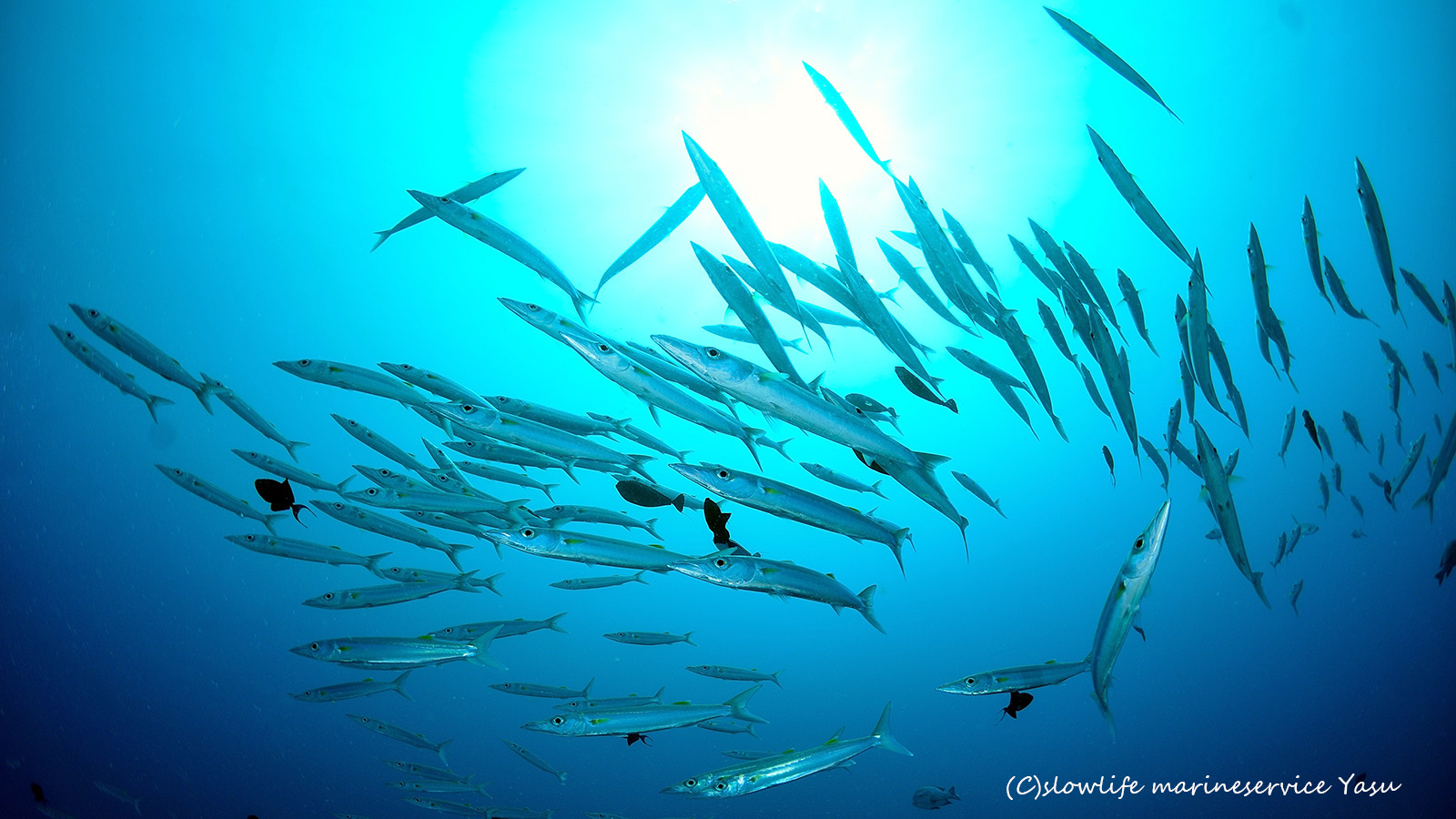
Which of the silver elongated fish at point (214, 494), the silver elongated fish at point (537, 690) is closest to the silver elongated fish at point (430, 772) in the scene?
the silver elongated fish at point (537, 690)

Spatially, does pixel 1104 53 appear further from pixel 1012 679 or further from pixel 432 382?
pixel 432 382

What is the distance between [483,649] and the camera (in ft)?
15.4

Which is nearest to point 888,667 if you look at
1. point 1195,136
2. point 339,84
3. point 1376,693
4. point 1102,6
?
point 1376,693

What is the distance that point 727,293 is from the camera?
262 centimetres

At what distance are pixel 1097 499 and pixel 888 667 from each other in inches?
846

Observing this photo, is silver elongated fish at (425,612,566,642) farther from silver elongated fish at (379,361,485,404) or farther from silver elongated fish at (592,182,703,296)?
silver elongated fish at (592,182,703,296)

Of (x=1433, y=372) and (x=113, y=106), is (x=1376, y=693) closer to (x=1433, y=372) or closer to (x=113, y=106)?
(x=1433, y=372)

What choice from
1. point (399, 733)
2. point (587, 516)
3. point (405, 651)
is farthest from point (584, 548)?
point (399, 733)

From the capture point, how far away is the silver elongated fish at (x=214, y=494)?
5.54m

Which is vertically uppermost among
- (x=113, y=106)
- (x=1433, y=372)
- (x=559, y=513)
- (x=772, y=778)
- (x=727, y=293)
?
(x=113, y=106)

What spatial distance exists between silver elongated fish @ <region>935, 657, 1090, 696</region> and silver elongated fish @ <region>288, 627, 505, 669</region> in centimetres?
341

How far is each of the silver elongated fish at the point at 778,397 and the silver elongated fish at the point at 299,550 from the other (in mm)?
4478

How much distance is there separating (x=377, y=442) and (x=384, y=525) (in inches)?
34.6

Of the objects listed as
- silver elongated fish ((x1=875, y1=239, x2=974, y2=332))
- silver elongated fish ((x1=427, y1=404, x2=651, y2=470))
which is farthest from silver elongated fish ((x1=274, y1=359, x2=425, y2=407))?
silver elongated fish ((x1=875, y1=239, x2=974, y2=332))
